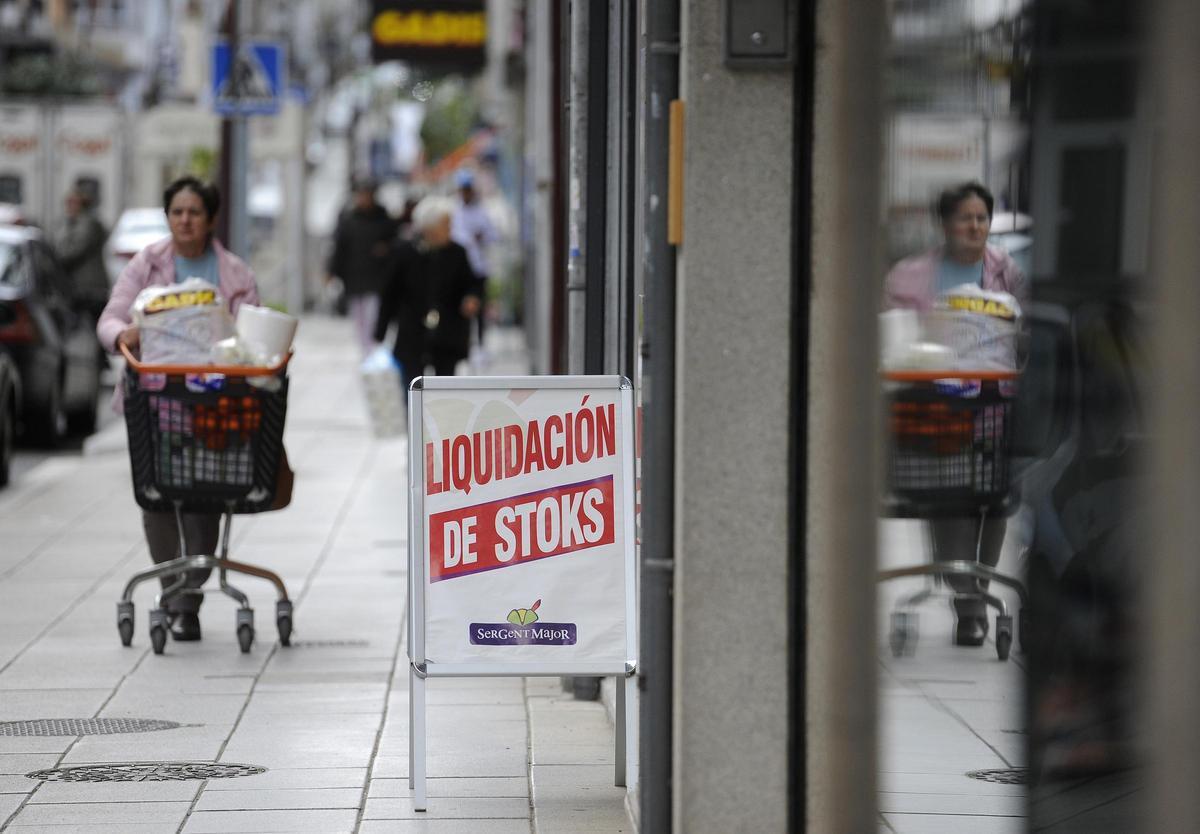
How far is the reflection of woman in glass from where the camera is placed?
371cm

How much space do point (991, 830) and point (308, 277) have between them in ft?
125

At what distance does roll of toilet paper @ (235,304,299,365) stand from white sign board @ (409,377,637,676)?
8.07 feet

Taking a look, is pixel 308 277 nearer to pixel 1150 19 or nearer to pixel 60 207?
pixel 60 207

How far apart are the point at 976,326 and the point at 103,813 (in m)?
2.97

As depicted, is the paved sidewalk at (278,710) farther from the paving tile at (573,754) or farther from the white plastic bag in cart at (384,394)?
the white plastic bag in cart at (384,394)

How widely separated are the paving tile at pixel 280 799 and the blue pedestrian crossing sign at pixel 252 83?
→ 31.8ft

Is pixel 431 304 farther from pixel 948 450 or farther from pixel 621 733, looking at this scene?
pixel 948 450

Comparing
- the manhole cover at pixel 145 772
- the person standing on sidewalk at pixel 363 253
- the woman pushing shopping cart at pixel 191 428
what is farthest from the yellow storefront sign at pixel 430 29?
the manhole cover at pixel 145 772

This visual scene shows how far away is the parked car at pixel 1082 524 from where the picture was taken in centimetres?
303

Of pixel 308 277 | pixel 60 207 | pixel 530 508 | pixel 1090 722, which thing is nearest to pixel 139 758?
pixel 530 508

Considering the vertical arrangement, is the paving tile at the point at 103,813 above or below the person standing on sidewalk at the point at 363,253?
below

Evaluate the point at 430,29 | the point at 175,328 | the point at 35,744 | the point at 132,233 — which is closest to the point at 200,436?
the point at 175,328

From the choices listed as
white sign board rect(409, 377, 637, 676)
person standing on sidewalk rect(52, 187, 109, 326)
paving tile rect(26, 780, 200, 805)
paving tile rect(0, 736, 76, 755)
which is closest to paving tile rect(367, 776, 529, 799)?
white sign board rect(409, 377, 637, 676)

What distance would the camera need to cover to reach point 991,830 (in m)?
4.04
